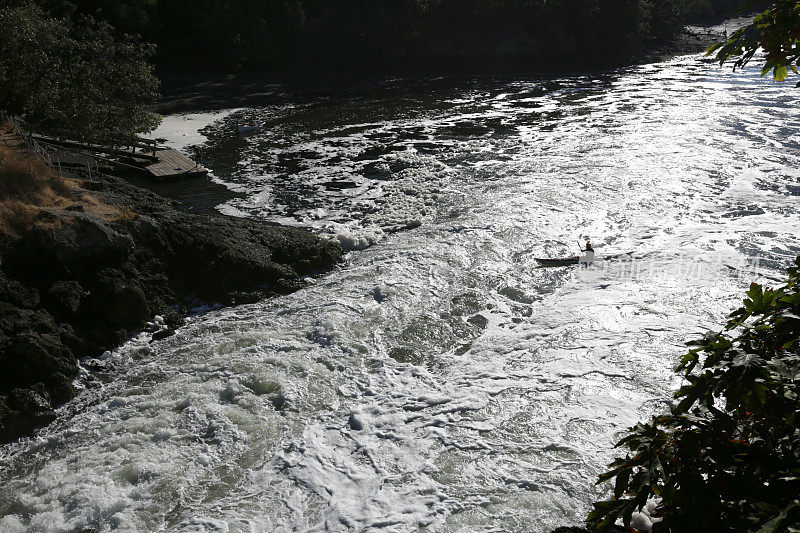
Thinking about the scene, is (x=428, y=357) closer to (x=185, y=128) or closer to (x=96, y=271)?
(x=96, y=271)

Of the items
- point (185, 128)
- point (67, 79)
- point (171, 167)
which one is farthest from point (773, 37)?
point (185, 128)

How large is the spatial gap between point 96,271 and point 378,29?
40.4m

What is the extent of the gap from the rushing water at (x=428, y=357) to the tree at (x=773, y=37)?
17.9ft

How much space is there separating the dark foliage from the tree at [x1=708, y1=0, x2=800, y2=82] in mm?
1877

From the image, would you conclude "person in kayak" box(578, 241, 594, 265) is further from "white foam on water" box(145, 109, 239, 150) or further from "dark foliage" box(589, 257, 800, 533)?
"white foam on water" box(145, 109, 239, 150)

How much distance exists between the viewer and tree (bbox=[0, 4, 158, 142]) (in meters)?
13.7

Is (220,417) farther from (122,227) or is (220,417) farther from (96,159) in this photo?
(96,159)

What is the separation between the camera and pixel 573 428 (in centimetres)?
873

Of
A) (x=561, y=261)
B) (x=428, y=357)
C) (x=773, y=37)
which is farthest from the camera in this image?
(x=561, y=261)

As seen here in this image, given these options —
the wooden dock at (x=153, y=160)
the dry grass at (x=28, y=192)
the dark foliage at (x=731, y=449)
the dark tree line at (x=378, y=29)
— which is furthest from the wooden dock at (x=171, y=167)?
the dark tree line at (x=378, y=29)

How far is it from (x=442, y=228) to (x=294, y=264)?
4430 millimetres

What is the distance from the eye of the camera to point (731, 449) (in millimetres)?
3338

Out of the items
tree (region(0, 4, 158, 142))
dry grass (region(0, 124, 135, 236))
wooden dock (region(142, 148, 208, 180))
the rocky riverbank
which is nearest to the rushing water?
the rocky riverbank

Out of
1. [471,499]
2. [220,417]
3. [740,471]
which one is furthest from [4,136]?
[740,471]
